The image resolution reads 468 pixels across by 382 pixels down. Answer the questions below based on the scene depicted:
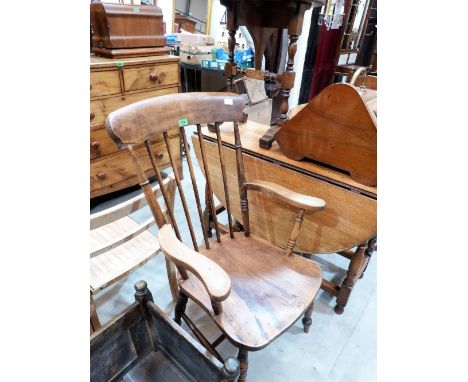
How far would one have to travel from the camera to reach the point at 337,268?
6.16 feet

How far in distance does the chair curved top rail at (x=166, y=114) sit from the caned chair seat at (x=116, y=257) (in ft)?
1.60

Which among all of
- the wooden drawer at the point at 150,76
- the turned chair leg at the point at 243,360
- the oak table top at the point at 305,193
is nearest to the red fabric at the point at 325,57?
the wooden drawer at the point at 150,76

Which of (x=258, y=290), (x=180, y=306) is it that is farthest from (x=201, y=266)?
(x=180, y=306)

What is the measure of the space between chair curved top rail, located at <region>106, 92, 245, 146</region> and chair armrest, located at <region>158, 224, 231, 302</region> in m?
0.35

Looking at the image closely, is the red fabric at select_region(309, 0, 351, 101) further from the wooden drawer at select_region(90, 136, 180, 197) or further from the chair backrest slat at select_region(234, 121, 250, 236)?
the chair backrest slat at select_region(234, 121, 250, 236)

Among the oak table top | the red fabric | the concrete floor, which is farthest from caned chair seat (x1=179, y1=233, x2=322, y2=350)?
the red fabric

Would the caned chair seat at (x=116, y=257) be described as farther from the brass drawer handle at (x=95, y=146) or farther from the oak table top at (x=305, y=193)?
the brass drawer handle at (x=95, y=146)

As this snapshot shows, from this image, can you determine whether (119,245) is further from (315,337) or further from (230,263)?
(315,337)

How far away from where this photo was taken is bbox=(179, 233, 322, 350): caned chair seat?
918mm

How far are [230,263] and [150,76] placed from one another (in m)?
1.53

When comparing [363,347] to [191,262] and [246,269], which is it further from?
[191,262]

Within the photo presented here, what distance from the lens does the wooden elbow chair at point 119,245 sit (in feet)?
3.31

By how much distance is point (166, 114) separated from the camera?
1036mm

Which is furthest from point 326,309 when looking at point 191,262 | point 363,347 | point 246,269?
point 191,262
